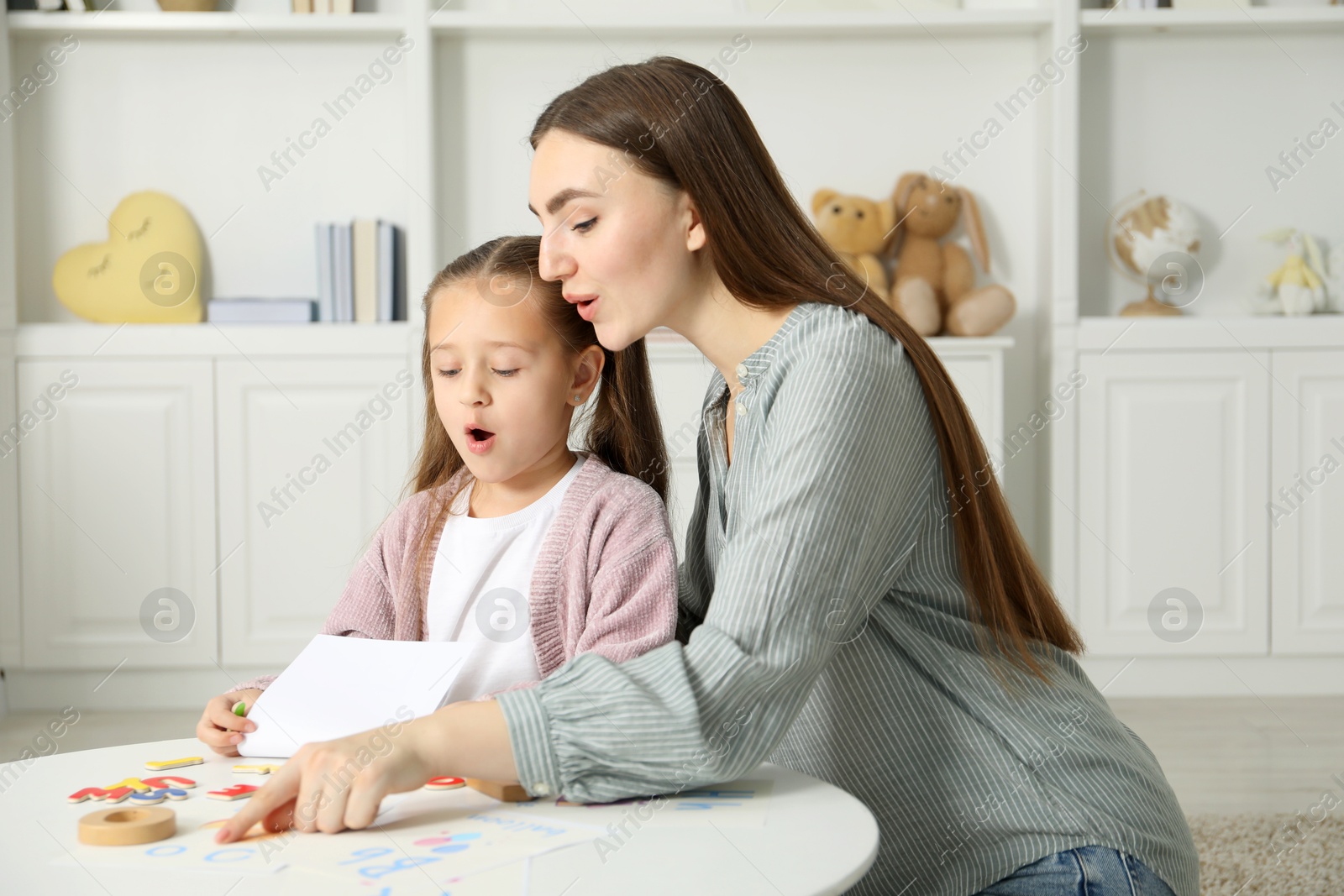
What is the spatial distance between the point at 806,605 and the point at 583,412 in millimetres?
573

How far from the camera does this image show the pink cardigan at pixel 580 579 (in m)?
1.02

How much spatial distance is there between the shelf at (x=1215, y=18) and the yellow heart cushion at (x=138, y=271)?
2.52 m

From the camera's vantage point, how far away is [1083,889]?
0.86 meters

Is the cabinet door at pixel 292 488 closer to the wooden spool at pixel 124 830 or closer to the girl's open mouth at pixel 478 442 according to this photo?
the girl's open mouth at pixel 478 442

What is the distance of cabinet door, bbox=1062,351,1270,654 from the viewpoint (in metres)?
3.11

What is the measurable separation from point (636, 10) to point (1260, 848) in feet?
8.43

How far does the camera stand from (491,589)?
1.14m

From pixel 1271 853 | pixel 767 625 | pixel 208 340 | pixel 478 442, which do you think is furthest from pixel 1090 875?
pixel 208 340

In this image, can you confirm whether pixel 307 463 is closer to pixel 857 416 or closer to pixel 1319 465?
pixel 857 416

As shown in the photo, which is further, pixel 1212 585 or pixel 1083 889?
pixel 1212 585

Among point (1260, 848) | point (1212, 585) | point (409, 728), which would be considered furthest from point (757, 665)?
point (1212, 585)

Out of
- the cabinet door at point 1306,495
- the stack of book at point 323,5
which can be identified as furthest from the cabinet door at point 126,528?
the cabinet door at point 1306,495

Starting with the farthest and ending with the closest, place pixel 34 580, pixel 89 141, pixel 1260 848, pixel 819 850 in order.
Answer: pixel 89 141 < pixel 34 580 < pixel 1260 848 < pixel 819 850

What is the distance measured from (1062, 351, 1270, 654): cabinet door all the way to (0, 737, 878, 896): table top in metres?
2.54
